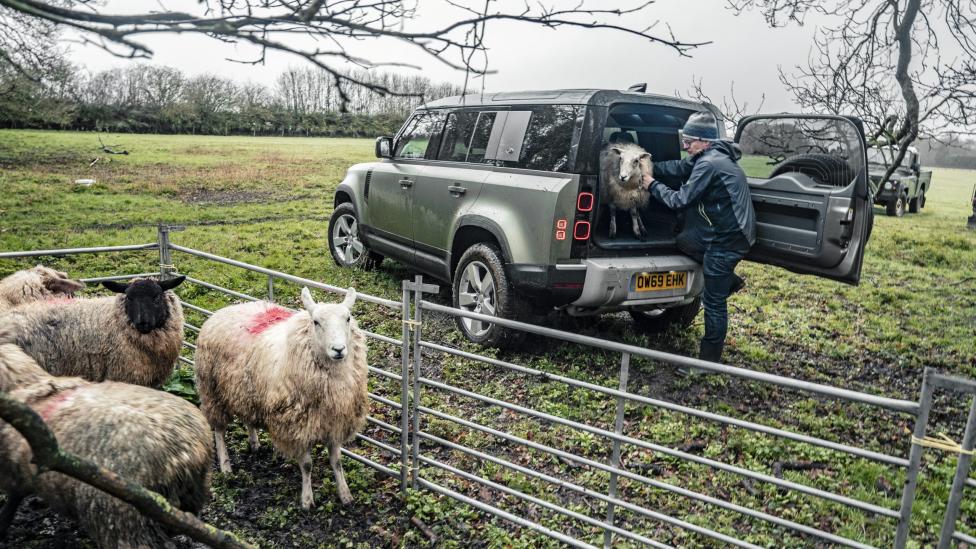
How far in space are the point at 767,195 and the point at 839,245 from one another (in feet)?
2.55

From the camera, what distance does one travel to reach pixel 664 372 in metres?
5.96

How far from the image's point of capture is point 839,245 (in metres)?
5.03

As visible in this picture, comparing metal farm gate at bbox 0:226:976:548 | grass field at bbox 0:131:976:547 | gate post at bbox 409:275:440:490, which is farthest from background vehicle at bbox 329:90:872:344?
gate post at bbox 409:275:440:490

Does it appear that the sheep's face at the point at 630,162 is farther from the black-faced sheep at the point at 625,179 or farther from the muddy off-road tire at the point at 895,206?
the muddy off-road tire at the point at 895,206

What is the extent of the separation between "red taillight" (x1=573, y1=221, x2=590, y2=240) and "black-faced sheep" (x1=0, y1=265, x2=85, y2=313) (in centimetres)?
461

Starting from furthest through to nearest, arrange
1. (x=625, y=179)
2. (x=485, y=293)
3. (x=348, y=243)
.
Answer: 1. (x=348, y=243)
2. (x=485, y=293)
3. (x=625, y=179)

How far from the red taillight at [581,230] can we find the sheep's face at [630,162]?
895mm

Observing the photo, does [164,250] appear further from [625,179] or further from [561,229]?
[625,179]

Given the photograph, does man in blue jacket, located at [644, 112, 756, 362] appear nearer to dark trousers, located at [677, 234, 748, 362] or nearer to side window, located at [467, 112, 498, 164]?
dark trousers, located at [677, 234, 748, 362]

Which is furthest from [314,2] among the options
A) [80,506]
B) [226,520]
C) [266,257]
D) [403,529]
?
[266,257]

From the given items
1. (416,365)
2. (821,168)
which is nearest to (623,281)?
Answer: (821,168)

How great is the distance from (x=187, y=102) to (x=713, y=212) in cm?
777

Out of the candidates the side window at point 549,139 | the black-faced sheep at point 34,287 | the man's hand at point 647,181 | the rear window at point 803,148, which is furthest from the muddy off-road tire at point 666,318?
the black-faced sheep at point 34,287

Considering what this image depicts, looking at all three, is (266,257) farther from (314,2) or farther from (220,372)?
(314,2)
